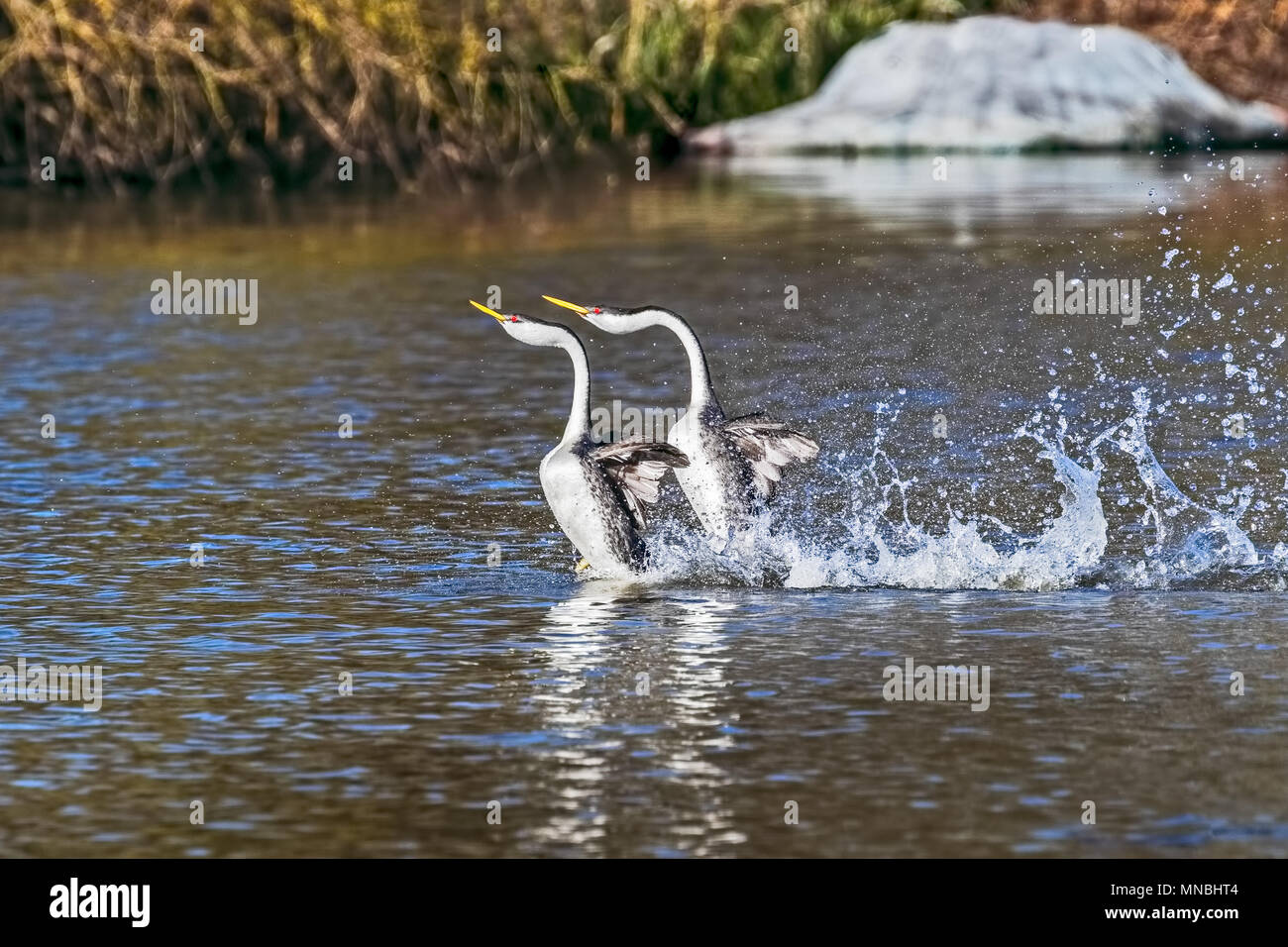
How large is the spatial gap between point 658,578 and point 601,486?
0.47m

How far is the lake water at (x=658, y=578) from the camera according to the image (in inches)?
319

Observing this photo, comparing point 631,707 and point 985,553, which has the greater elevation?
point 985,553

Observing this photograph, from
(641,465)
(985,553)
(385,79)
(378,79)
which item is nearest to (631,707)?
(641,465)

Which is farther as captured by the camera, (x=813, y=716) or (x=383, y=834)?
(x=813, y=716)

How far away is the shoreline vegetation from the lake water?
5.05 meters

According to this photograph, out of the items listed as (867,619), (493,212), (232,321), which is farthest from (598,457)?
(493,212)

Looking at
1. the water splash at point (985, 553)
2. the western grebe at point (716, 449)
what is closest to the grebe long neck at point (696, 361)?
the western grebe at point (716, 449)

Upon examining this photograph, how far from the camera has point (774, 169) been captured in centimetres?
3641

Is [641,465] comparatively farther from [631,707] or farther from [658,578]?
[631,707]

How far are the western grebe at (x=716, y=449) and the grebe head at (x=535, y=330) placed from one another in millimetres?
208

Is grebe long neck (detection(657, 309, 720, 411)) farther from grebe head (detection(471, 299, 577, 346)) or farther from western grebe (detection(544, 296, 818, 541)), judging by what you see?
grebe head (detection(471, 299, 577, 346))

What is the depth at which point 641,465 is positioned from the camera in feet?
38.4
